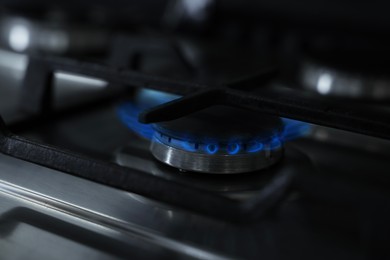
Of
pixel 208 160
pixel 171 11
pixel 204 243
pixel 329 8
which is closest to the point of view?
pixel 204 243

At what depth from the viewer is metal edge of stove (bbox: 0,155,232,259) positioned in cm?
40

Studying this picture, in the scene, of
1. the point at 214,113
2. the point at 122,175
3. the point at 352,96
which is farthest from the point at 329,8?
the point at 122,175

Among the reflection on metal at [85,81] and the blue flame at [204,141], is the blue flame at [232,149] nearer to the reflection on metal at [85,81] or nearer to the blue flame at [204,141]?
the blue flame at [204,141]

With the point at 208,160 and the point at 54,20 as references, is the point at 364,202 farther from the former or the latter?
the point at 54,20

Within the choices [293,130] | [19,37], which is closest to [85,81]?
[19,37]

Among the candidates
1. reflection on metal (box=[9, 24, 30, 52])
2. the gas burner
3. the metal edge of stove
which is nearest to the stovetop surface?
the metal edge of stove

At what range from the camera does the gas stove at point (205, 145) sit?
0.41 m

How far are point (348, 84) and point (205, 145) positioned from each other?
0.36m

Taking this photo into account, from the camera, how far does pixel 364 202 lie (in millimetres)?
490

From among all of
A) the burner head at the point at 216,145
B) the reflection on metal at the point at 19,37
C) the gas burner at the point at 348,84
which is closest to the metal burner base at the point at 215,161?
the burner head at the point at 216,145

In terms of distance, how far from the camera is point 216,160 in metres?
0.50

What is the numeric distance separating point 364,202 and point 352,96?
309 mm

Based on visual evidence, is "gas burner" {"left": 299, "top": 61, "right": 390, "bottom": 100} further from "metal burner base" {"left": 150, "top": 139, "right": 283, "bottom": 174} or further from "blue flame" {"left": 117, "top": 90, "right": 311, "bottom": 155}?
"metal burner base" {"left": 150, "top": 139, "right": 283, "bottom": 174}

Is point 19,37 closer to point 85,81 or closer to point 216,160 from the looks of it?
point 85,81
